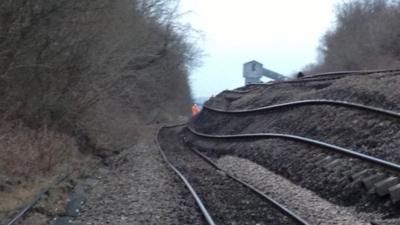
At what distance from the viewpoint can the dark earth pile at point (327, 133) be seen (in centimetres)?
1335

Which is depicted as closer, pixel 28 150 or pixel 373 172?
pixel 373 172

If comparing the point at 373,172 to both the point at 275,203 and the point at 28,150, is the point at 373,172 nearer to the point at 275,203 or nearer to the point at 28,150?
the point at 275,203

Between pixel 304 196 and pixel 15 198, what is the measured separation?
17.7 ft

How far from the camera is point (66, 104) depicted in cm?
2319

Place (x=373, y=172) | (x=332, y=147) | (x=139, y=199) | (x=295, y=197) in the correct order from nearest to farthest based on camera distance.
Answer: (x=373, y=172) → (x=295, y=197) → (x=139, y=199) → (x=332, y=147)

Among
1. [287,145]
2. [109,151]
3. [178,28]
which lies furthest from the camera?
[178,28]

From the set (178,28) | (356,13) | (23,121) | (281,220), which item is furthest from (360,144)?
(356,13)

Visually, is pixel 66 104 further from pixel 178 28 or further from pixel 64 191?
pixel 178 28

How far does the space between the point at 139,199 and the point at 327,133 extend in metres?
6.29

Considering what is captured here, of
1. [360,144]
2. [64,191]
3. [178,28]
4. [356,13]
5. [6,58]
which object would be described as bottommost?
[64,191]

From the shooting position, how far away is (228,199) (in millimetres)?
13359

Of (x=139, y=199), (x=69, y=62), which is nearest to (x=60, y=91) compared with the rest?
(x=69, y=62)

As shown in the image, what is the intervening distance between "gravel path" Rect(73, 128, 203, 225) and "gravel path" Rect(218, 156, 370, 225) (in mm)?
1643

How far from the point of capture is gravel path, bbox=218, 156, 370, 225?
36.3ft
